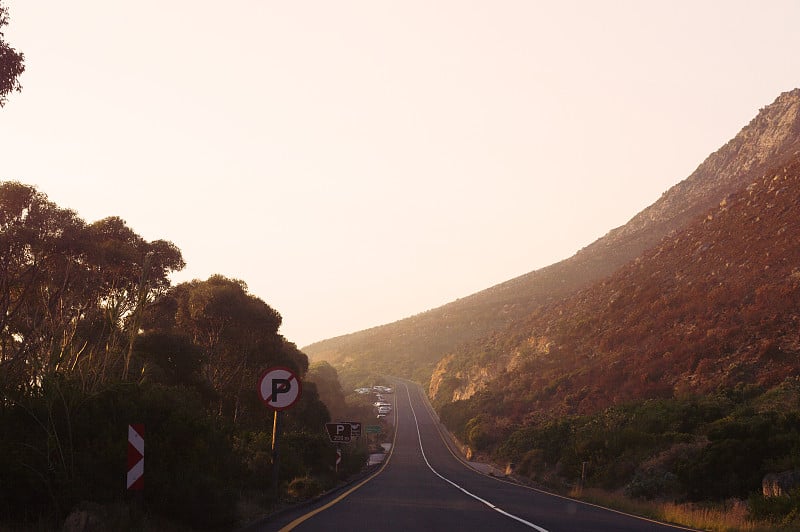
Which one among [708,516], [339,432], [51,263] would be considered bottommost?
[708,516]

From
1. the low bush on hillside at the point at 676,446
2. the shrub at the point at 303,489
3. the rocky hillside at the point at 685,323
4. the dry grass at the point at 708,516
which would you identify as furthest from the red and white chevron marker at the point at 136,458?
the rocky hillside at the point at 685,323

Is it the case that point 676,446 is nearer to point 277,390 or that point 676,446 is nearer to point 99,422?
point 277,390

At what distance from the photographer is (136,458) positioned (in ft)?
31.0

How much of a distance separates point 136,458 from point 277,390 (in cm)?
510

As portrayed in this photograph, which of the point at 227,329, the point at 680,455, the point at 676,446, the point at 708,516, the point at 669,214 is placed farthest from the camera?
the point at 669,214

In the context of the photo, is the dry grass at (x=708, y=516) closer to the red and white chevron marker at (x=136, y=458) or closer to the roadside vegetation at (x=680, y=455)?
the roadside vegetation at (x=680, y=455)

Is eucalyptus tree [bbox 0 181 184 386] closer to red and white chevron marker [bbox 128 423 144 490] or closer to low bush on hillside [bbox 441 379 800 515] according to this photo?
red and white chevron marker [bbox 128 423 144 490]

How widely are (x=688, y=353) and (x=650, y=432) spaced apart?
16.6 m

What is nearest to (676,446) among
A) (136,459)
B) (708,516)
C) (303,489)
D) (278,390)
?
(708,516)

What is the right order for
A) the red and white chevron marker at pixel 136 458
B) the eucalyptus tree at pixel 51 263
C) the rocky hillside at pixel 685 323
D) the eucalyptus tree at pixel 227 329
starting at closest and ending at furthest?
the red and white chevron marker at pixel 136 458 → the eucalyptus tree at pixel 51 263 → the eucalyptus tree at pixel 227 329 → the rocky hillside at pixel 685 323

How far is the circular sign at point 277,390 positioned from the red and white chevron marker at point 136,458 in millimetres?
4908

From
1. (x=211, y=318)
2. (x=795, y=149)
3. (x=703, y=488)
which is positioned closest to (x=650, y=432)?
(x=703, y=488)

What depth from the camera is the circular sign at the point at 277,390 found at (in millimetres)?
14391

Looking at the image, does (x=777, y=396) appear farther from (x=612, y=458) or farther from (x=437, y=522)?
(x=437, y=522)
